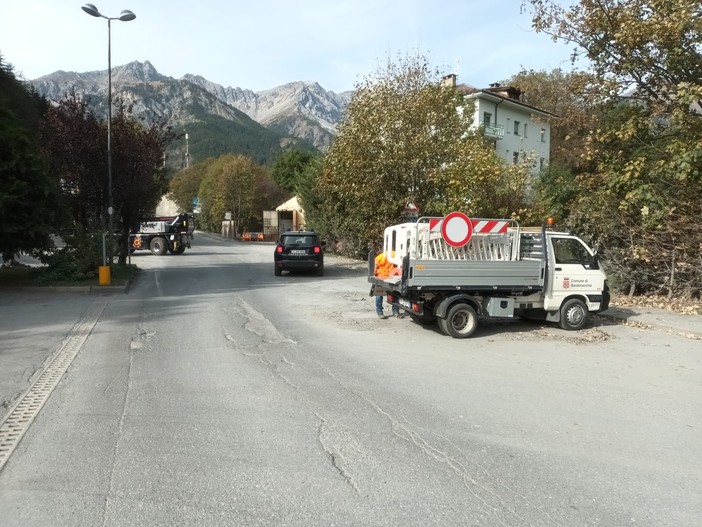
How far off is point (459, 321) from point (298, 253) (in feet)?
36.4

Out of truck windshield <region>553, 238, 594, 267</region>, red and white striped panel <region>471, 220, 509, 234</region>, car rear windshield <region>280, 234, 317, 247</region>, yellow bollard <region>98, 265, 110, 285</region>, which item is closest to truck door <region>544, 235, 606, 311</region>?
truck windshield <region>553, 238, 594, 267</region>

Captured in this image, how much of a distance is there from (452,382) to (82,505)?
413 centimetres

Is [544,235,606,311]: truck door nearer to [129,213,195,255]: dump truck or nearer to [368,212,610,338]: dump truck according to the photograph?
[368,212,610,338]: dump truck

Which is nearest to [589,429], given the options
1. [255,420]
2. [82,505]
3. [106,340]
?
[255,420]

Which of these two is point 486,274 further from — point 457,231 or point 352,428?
point 352,428

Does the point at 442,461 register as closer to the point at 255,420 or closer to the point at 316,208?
the point at 255,420

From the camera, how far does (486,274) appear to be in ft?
29.9

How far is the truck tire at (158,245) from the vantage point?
3366cm

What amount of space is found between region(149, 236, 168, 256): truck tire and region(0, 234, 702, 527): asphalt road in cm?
2458

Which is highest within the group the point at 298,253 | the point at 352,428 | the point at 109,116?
the point at 109,116

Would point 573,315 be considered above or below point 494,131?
below

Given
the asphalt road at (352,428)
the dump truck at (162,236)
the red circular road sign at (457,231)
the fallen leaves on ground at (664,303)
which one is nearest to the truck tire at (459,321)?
the asphalt road at (352,428)

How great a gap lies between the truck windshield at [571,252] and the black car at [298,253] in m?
11.1

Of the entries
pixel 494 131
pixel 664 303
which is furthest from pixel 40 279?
pixel 494 131
